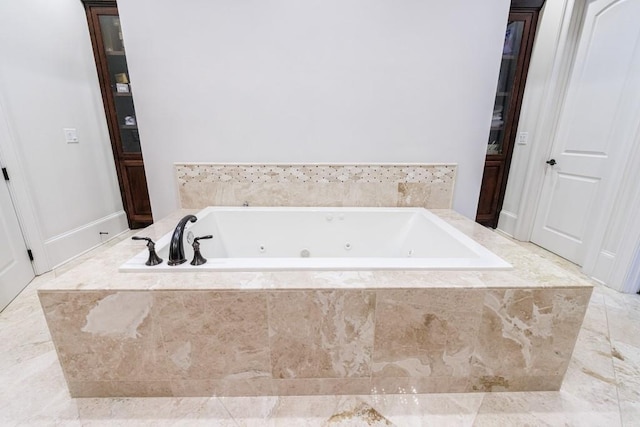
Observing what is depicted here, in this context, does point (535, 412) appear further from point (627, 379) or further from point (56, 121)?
point (56, 121)

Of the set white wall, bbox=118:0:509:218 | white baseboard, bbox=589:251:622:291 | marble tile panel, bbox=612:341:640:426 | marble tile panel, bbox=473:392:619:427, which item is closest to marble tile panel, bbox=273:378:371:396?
marble tile panel, bbox=473:392:619:427

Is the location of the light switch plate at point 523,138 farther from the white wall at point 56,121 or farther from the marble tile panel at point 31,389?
the white wall at point 56,121

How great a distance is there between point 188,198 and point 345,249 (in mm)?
1176

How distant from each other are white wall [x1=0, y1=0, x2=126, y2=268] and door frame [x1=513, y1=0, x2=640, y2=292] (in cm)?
402

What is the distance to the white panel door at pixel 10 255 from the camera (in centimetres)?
164

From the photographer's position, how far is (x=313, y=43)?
1.66 metres

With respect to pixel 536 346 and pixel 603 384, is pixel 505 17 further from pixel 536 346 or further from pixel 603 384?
pixel 603 384

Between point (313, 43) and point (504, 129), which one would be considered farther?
point (504, 129)

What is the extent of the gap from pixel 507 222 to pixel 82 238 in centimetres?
406

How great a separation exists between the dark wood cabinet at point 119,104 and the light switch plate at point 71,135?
0.33 meters

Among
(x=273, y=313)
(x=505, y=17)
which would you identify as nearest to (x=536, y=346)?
(x=273, y=313)

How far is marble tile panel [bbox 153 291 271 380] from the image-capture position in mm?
943

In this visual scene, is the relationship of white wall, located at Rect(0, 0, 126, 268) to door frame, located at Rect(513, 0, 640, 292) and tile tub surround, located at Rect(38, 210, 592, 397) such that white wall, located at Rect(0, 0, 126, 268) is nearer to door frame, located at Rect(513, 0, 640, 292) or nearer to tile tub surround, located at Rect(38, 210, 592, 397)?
tile tub surround, located at Rect(38, 210, 592, 397)

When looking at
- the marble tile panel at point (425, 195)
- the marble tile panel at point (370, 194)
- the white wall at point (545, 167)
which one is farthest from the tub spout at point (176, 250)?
the white wall at point (545, 167)
